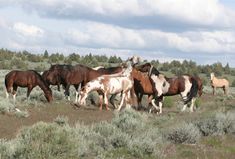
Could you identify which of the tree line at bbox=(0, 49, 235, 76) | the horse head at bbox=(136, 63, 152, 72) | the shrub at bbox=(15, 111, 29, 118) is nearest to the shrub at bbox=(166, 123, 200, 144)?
the shrub at bbox=(15, 111, 29, 118)

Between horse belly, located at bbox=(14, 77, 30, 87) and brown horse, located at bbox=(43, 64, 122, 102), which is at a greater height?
brown horse, located at bbox=(43, 64, 122, 102)

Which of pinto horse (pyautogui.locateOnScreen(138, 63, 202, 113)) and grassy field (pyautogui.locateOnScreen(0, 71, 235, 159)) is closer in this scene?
grassy field (pyautogui.locateOnScreen(0, 71, 235, 159))

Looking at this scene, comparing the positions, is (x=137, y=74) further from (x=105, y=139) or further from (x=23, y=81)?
(x=105, y=139)

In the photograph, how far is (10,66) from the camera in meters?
64.0

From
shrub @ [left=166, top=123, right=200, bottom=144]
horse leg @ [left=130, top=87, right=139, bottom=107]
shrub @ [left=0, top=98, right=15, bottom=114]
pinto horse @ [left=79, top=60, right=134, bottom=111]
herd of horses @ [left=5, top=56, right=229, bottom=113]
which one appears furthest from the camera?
horse leg @ [left=130, top=87, right=139, bottom=107]

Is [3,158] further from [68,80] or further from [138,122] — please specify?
[68,80]

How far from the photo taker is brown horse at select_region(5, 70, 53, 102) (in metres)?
25.9

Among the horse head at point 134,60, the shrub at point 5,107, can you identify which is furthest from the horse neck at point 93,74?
the shrub at point 5,107

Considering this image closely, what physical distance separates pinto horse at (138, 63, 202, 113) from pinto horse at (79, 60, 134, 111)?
1.44m

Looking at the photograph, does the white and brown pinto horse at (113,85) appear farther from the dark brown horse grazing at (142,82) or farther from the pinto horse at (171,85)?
the pinto horse at (171,85)

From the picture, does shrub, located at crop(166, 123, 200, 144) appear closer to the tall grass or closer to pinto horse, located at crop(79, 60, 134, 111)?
the tall grass

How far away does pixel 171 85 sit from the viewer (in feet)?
84.9

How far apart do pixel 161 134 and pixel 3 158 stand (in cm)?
676

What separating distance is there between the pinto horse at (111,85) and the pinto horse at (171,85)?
1.44m
